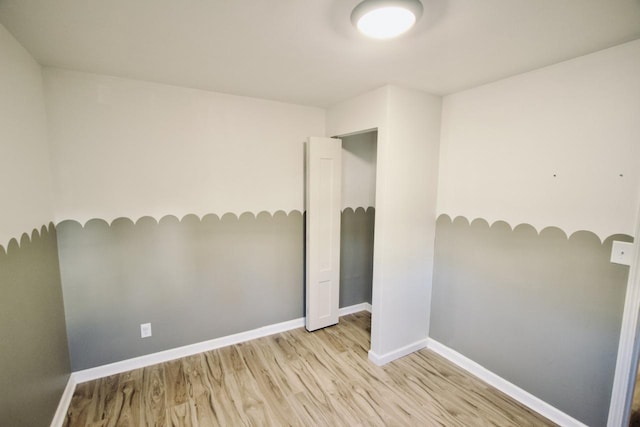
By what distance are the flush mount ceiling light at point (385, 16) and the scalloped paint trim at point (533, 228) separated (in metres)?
1.58

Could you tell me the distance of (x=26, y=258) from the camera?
4.99 feet

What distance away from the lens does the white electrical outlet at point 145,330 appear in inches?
90.5

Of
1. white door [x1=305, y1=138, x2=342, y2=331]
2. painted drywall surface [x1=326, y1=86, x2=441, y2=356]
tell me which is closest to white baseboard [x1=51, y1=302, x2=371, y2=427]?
white door [x1=305, y1=138, x2=342, y2=331]

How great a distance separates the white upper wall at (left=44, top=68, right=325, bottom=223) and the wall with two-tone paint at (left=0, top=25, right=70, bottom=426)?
0.15 meters

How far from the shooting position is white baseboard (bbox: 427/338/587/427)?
5.93ft

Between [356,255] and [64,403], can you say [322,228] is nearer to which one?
[356,255]

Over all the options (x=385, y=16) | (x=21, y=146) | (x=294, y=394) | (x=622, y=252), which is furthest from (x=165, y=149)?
(x=622, y=252)

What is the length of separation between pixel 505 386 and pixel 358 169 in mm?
2343

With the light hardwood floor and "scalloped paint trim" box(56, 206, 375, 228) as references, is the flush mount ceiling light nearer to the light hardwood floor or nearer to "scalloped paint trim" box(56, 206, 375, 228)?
"scalloped paint trim" box(56, 206, 375, 228)

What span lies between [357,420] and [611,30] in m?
2.65

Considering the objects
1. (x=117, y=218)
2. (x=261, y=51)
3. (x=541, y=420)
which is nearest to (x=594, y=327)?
(x=541, y=420)

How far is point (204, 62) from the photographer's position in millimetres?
1802

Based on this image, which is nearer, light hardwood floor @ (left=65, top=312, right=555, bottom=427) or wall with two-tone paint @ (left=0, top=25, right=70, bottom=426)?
wall with two-tone paint @ (left=0, top=25, right=70, bottom=426)

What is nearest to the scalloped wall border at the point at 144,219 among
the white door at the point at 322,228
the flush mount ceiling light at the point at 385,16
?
the white door at the point at 322,228
